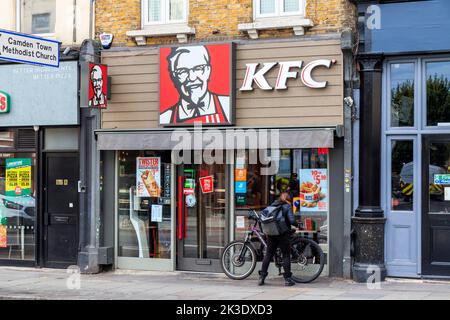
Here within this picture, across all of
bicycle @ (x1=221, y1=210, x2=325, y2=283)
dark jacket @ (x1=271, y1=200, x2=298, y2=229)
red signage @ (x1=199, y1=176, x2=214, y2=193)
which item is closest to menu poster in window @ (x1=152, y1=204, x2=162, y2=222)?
red signage @ (x1=199, y1=176, x2=214, y2=193)

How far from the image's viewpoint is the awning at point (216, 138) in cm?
1259

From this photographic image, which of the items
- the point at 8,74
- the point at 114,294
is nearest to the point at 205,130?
the point at 114,294

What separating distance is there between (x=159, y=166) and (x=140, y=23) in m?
2.93

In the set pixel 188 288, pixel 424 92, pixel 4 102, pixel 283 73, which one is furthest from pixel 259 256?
pixel 4 102

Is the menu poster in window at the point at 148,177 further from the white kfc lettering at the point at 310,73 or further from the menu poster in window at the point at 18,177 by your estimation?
the white kfc lettering at the point at 310,73

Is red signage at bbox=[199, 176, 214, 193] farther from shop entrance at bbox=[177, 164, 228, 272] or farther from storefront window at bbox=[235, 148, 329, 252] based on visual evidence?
storefront window at bbox=[235, 148, 329, 252]

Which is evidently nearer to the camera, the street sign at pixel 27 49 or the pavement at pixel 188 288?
the pavement at pixel 188 288

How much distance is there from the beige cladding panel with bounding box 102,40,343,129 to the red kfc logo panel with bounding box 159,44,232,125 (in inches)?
8.1

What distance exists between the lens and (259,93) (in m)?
13.3

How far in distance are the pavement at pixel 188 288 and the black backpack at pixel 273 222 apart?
3.18ft

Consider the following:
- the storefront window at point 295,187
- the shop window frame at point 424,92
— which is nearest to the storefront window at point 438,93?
the shop window frame at point 424,92

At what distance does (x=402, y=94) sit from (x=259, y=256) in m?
3.97

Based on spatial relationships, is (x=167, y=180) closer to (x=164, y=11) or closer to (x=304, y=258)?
(x=304, y=258)

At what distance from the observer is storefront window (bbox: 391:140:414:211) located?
1255 centimetres
